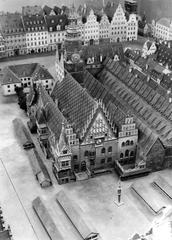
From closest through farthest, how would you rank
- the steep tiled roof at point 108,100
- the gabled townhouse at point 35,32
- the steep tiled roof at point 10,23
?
the steep tiled roof at point 108,100 < the steep tiled roof at point 10,23 < the gabled townhouse at point 35,32

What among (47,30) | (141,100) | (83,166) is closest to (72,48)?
(141,100)

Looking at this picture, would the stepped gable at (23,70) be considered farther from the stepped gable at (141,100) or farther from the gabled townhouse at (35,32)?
the gabled townhouse at (35,32)

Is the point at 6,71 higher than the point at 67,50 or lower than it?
lower

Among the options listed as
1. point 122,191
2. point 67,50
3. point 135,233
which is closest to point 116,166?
point 122,191

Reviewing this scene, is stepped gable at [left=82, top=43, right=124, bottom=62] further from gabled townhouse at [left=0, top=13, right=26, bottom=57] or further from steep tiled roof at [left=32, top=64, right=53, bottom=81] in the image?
gabled townhouse at [left=0, top=13, right=26, bottom=57]

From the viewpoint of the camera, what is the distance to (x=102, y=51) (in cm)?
13475

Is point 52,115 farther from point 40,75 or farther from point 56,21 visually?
point 56,21

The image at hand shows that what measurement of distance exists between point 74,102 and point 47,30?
79.7 metres

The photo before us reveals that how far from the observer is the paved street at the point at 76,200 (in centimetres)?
7875

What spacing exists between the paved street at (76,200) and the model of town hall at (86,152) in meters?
0.20

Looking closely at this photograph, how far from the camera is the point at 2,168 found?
9706 cm

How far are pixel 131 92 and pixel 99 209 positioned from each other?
38.1 meters

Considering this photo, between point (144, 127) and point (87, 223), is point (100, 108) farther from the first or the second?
point (87, 223)

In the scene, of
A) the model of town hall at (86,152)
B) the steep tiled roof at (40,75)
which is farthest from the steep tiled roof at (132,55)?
the steep tiled roof at (40,75)
